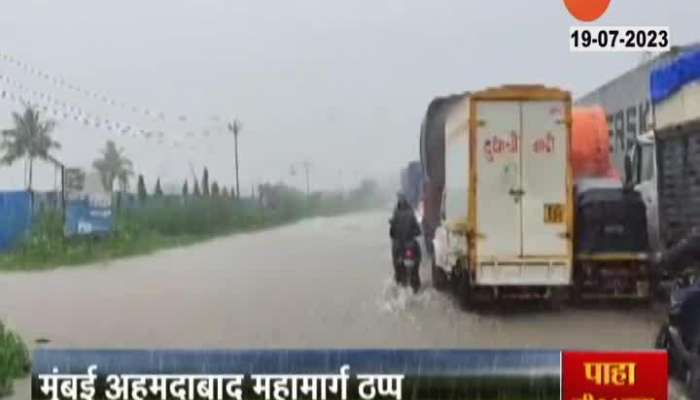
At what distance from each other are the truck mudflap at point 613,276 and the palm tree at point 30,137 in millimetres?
1844

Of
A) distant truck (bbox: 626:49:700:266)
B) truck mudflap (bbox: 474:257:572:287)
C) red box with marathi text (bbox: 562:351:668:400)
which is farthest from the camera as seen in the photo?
truck mudflap (bbox: 474:257:572:287)

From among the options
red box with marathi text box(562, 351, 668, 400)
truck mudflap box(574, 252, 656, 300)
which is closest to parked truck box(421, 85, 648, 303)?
truck mudflap box(574, 252, 656, 300)

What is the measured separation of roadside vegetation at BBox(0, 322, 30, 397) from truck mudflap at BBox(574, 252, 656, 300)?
1911 millimetres

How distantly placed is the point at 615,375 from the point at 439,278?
4.52 ft

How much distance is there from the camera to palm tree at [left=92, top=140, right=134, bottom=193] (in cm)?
418

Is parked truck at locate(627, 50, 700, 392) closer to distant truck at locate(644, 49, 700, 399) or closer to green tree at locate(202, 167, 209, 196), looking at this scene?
distant truck at locate(644, 49, 700, 399)

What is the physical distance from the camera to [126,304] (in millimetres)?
4445

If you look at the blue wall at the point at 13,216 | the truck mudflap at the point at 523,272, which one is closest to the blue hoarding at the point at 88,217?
the blue wall at the point at 13,216

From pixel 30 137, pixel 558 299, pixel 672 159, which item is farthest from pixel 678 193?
pixel 30 137

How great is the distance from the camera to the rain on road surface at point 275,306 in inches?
166

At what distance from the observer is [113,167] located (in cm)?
420

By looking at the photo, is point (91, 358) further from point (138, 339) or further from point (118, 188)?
point (118, 188)

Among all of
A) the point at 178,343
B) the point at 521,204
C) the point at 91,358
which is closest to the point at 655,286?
the point at 521,204

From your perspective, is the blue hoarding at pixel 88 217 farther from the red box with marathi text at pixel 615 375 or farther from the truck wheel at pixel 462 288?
the red box with marathi text at pixel 615 375
